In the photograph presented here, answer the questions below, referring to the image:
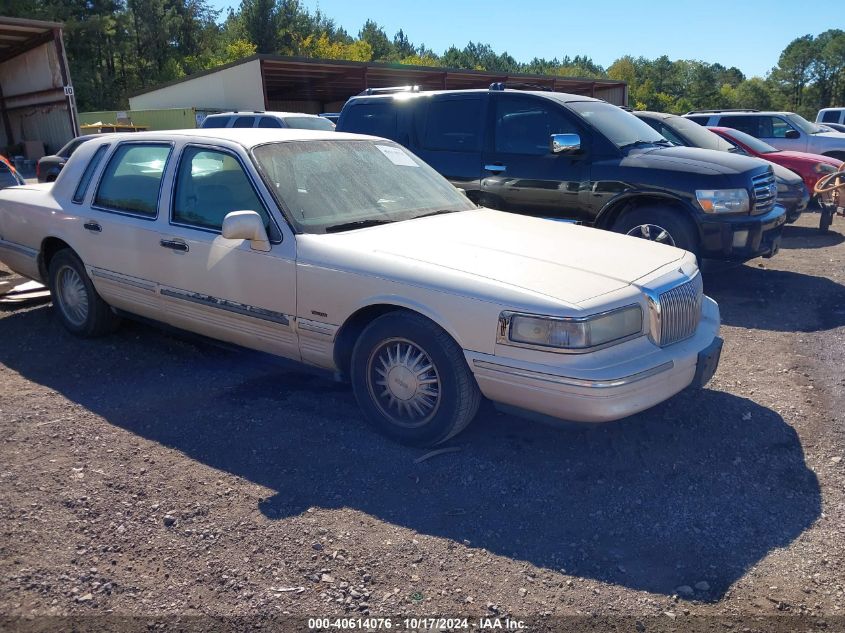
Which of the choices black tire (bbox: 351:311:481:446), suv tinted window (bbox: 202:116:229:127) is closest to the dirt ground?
black tire (bbox: 351:311:481:446)

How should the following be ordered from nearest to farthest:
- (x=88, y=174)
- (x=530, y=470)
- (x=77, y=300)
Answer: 1. (x=530, y=470)
2. (x=88, y=174)
3. (x=77, y=300)

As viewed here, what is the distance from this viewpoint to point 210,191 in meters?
4.58

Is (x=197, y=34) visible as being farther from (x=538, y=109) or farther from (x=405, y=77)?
(x=538, y=109)

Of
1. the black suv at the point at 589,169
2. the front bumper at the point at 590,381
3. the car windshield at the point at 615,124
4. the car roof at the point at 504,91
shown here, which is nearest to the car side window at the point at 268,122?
the car roof at the point at 504,91

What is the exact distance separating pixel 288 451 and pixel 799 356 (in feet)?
12.5

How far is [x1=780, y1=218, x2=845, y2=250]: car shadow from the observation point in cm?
A: 970

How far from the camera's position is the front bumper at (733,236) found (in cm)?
648

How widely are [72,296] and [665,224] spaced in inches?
205

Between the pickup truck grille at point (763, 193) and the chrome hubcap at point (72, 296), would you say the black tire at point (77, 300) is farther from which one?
the pickup truck grille at point (763, 193)

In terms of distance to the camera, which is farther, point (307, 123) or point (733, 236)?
point (307, 123)

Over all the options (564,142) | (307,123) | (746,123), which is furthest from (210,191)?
(746,123)

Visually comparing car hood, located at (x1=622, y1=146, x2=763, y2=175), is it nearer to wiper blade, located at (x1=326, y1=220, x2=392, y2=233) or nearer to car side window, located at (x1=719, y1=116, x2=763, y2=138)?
wiper blade, located at (x1=326, y1=220, x2=392, y2=233)

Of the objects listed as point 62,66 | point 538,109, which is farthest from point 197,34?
point 538,109

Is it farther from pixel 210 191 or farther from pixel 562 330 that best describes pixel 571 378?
pixel 210 191
